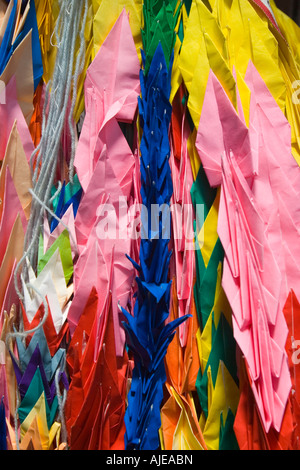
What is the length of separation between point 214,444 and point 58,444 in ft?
0.66

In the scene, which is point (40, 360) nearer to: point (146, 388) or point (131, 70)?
point (146, 388)

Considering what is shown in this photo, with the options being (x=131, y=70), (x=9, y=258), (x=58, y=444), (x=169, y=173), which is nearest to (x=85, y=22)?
(x=131, y=70)

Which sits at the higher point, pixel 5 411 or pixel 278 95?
pixel 278 95

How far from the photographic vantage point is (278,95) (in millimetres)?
708

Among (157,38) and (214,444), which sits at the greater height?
(157,38)

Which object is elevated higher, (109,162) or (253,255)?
(109,162)

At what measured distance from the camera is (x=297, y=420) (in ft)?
1.93

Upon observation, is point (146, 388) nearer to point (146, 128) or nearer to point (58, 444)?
point (58, 444)

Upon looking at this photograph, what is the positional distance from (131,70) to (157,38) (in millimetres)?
63

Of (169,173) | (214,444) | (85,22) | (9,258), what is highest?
(85,22)

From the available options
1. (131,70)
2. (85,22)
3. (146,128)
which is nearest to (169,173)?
(146,128)

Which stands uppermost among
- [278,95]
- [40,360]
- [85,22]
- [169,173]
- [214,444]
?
[85,22]

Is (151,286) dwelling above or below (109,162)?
below
